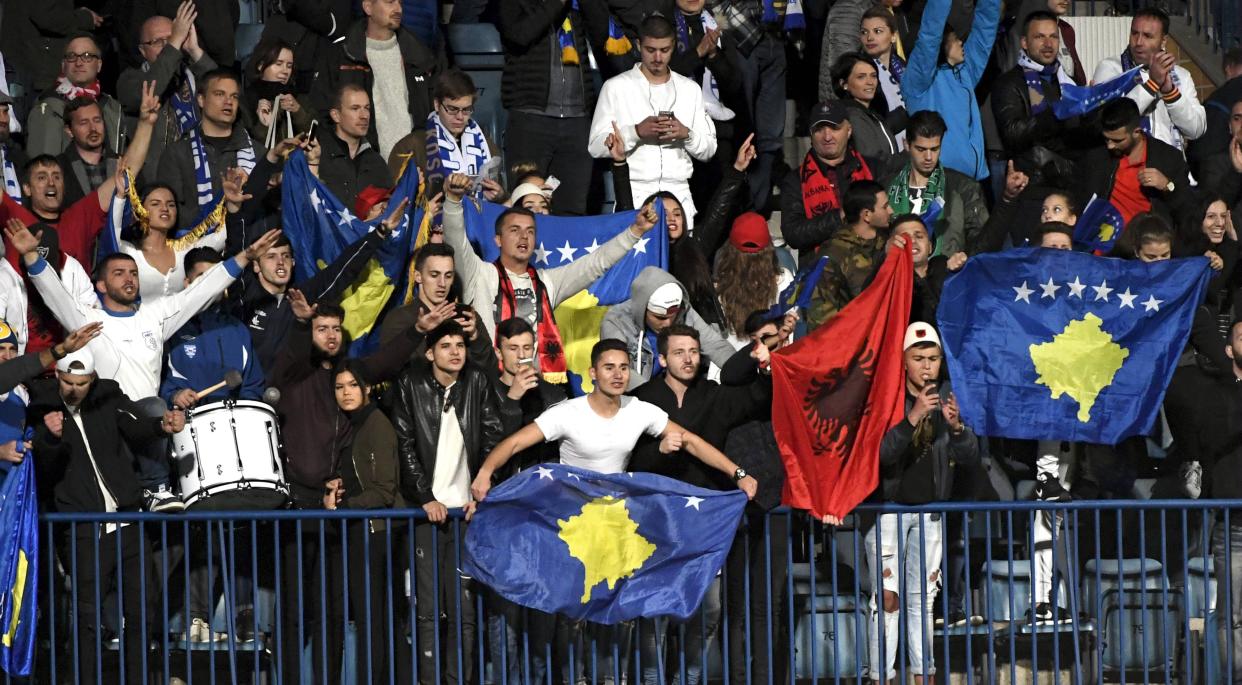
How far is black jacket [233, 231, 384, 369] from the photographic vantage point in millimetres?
15023

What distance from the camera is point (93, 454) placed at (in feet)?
44.9

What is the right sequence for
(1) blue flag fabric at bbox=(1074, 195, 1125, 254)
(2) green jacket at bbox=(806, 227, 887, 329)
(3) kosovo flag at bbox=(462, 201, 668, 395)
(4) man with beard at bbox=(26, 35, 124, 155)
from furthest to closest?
(4) man with beard at bbox=(26, 35, 124, 155) < (1) blue flag fabric at bbox=(1074, 195, 1125, 254) < (3) kosovo flag at bbox=(462, 201, 668, 395) < (2) green jacket at bbox=(806, 227, 887, 329)

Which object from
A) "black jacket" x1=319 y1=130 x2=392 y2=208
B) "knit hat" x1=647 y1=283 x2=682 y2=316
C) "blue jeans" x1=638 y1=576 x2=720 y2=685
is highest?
"black jacket" x1=319 y1=130 x2=392 y2=208

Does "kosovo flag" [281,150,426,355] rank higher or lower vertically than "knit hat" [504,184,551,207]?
lower

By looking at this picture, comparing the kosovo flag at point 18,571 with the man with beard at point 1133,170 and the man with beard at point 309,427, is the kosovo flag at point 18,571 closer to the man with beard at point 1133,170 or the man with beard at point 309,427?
the man with beard at point 309,427

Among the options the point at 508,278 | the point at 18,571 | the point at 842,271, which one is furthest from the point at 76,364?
the point at 842,271

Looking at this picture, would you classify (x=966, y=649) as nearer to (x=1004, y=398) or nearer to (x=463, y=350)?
(x=1004, y=398)

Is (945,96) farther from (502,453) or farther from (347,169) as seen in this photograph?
(502,453)

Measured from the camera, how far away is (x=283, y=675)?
13.5 meters

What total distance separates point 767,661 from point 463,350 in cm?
246

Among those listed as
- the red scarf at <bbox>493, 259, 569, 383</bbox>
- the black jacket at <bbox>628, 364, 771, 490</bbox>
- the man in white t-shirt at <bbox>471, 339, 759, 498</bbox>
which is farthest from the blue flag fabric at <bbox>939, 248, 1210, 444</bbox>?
the red scarf at <bbox>493, 259, 569, 383</bbox>

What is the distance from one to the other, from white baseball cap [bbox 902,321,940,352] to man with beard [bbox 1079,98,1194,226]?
3286 mm

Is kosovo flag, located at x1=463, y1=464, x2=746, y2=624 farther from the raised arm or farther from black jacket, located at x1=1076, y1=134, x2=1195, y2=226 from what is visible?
black jacket, located at x1=1076, y1=134, x2=1195, y2=226

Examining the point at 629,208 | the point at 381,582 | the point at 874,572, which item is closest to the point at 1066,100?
the point at 629,208
